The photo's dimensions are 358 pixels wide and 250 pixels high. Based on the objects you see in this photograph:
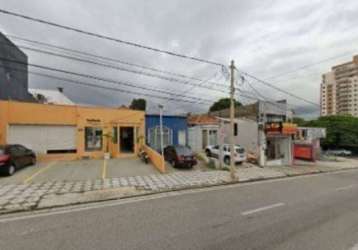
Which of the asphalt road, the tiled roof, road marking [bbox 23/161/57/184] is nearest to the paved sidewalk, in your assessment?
road marking [bbox 23/161/57/184]

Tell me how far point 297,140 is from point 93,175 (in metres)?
29.1

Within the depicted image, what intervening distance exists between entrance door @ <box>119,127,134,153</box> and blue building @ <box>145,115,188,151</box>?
76.6 inches

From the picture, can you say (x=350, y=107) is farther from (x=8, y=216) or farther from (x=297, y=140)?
(x=8, y=216)

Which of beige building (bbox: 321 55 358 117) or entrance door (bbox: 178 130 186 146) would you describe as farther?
beige building (bbox: 321 55 358 117)

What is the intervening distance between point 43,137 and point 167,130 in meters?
11.1

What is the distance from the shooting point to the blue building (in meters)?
26.3

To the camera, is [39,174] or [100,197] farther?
[39,174]

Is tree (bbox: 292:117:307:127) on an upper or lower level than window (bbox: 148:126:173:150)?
upper

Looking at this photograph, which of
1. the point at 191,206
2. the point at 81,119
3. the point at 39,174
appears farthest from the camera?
the point at 81,119

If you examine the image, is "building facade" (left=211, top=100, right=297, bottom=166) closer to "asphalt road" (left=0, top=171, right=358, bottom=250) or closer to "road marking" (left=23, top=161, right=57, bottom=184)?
"asphalt road" (left=0, top=171, right=358, bottom=250)

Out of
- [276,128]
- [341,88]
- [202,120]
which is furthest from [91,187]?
[341,88]

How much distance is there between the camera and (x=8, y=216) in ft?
26.4

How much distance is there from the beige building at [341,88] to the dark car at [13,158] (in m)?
37.7

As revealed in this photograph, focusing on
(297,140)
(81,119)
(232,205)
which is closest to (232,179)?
(232,205)
